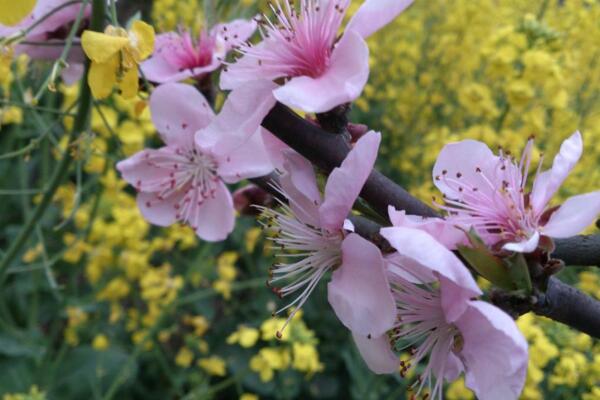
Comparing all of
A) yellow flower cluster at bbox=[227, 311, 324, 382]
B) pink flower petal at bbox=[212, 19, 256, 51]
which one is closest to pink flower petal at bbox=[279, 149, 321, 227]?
pink flower petal at bbox=[212, 19, 256, 51]

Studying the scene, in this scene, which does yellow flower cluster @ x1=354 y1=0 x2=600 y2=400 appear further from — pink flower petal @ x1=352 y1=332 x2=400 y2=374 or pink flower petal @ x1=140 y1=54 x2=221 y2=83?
pink flower petal @ x1=140 y1=54 x2=221 y2=83

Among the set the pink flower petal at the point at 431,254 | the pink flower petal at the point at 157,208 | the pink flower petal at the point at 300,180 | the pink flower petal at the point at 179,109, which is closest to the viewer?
the pink flower petal at the point at 431,254

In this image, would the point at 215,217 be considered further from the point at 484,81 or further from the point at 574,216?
the point at 484,81

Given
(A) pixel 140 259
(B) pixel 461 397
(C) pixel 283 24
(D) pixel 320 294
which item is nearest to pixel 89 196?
(A) pixel 140 259

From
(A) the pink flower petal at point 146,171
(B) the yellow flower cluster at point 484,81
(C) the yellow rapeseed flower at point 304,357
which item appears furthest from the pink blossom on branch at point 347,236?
(B) the yellow flower cluster at point 484,81

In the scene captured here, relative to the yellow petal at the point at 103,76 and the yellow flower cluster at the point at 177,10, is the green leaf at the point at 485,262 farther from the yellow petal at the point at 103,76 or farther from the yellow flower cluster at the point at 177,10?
the yellow flower cluster at the point at 177,10

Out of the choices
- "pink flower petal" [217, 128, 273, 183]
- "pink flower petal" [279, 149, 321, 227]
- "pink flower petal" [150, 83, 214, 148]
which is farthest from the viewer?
"pink flower petal" [150, 83, 214, 148]

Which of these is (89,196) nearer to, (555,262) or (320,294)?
(320,294)

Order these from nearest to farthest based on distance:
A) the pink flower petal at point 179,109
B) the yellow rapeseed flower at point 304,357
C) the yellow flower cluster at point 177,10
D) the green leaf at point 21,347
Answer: the pink flower petal at point 179,109 < the yellow rapeseed flower at point 304,357 < the green leaf at point 21,347 < the yellow flower cluster at point 177,10
